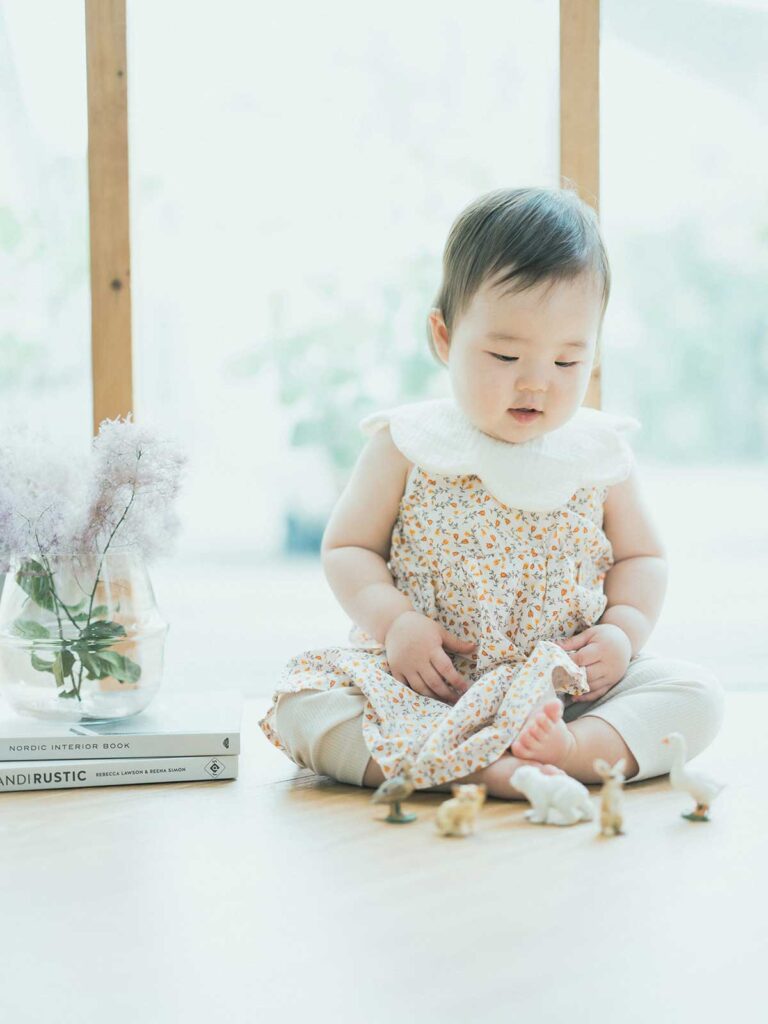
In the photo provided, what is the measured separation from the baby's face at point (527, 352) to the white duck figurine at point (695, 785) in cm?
43

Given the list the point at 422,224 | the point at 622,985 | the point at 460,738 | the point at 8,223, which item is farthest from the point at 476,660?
the point at 8,223

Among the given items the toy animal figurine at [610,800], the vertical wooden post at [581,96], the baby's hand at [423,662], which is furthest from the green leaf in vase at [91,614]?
the vertical wooden post at [581,96]

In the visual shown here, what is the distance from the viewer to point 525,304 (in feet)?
4.30

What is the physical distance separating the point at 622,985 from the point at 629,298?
4.62ft

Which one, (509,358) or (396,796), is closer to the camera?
(396,796)

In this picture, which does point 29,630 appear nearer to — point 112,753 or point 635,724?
point 112,753

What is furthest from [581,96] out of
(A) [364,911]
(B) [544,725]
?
(A) [364,911]

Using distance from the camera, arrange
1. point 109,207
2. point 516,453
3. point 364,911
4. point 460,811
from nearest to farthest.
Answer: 1. point 364,911
2. point 460,811
3. point 516,453
4. point 109,207

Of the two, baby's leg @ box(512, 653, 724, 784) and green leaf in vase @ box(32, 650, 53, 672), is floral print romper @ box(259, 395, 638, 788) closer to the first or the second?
baby's leg @ box(512, 653, 724, 784)

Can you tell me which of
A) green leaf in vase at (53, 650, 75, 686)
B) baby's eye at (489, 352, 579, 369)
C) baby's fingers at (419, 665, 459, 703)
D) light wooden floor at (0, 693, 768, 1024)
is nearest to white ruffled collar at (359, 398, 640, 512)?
baby's eye at (489, 352, 579, 369)

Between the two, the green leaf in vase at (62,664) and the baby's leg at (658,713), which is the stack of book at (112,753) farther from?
the baby's leg at (658,713)

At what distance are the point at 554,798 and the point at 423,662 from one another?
0.26 metres

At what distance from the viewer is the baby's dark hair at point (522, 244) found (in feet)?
4.30

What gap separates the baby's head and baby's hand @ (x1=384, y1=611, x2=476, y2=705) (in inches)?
10.5
